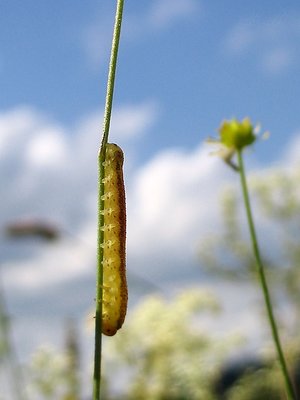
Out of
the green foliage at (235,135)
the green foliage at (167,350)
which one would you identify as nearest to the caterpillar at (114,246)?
the green foliage at (235,135)

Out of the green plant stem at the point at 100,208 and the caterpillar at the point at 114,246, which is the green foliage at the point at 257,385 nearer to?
the caterpillar at the point at 114,246

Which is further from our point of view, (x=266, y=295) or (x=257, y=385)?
(x=257, y=385)

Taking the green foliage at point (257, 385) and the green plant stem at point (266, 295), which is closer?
the green plant stem at point (266, 295)

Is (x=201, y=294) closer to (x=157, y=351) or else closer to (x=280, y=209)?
(x=157, y=351)

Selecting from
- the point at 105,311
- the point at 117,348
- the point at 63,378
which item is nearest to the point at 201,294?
the point at 117,348

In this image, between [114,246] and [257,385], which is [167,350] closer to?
[257,385]

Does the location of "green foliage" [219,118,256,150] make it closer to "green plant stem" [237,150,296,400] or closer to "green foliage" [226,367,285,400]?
"green plant stem" [237,150,296,400]

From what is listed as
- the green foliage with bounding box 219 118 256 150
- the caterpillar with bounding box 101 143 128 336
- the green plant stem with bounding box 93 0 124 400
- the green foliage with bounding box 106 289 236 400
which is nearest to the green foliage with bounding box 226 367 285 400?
the green foliage with bounding box 106 289 236 400

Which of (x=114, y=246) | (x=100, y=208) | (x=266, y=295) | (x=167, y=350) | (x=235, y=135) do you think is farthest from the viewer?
(x=167, y=350)

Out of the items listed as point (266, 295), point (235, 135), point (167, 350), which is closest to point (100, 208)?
point (266, 295)
